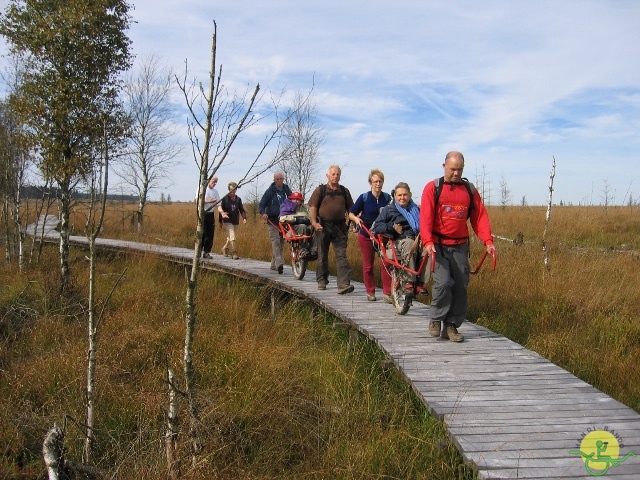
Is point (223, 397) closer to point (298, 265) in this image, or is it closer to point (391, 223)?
point (391, 223)

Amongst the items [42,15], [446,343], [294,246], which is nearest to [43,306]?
[294,246]

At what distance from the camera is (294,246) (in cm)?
879

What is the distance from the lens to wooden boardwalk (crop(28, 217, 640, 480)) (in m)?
2.91

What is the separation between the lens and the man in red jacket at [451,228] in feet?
16.1

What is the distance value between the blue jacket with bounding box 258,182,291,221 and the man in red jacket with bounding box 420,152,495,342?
436 centimetres

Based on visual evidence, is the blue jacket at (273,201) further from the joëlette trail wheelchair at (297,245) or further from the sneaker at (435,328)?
the sneaker at (435,328)

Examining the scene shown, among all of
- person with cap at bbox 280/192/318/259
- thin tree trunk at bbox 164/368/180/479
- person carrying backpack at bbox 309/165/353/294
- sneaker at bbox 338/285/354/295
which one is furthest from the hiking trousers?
person with cap at bbox 280/192/318/259

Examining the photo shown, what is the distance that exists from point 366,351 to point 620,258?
728cm

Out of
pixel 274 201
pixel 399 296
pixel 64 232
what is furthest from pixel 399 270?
pixel 64 232

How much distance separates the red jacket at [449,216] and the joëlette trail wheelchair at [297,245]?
3.28 meters

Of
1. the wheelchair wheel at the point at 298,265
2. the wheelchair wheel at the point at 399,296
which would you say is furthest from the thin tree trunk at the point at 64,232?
the wheelchair wheel at the point at 399,296

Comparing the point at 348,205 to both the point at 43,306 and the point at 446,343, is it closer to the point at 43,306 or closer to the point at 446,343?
the point at 446,343

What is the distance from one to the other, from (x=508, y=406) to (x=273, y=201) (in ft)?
19.9

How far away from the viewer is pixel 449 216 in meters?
4.97
